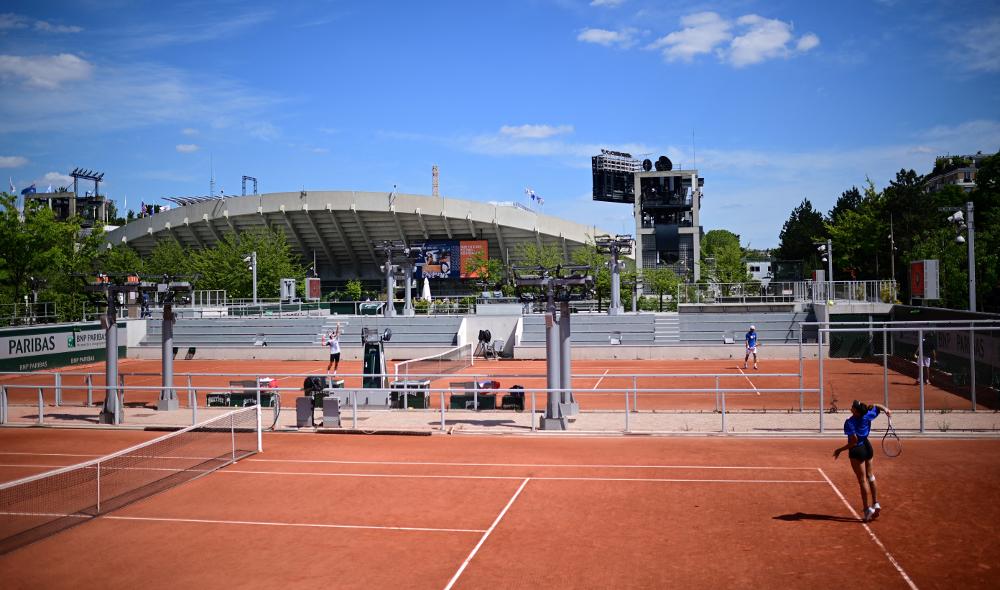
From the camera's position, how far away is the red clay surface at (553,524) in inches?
408

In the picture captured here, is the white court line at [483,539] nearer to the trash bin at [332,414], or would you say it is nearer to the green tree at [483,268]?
the trash bin at [332,414]

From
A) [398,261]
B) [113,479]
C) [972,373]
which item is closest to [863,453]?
[972,373]

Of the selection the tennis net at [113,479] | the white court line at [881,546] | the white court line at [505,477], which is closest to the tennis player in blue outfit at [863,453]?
the white court line at [881,546]

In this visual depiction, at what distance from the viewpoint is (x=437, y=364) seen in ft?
97.3

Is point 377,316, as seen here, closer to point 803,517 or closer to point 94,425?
point 94,425

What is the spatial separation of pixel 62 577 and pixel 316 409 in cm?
1414

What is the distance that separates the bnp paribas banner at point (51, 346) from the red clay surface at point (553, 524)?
1019 inches

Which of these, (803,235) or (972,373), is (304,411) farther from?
(803,235)

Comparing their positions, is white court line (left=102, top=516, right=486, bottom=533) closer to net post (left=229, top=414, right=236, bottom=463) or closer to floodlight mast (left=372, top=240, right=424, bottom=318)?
net post (left=229, top=414, right=236, bottom=463)

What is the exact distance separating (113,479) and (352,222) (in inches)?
2988

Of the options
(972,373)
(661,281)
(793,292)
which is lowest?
(972,373)

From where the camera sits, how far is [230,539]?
481 inches

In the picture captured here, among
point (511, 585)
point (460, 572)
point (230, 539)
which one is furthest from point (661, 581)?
point (230, 539)

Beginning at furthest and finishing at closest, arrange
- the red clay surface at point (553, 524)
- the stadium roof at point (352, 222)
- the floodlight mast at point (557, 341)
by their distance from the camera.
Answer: the stadium roof at point (352, 222) → the floodlight mast at point (557, 341) → the red clay surface at point (553, 524)
